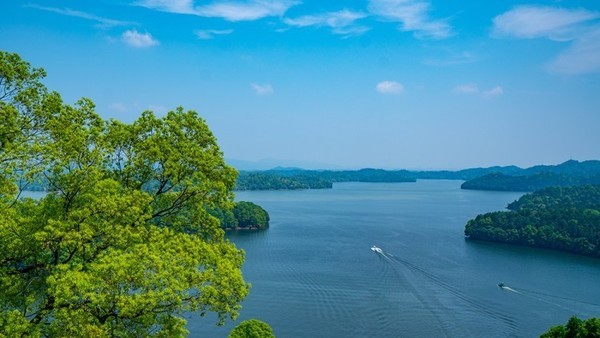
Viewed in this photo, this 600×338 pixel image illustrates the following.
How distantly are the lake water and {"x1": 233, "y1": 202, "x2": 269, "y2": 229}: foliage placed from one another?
3.29 metres

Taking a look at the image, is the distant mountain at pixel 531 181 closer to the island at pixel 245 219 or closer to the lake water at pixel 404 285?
the lake water at pixel 404 285

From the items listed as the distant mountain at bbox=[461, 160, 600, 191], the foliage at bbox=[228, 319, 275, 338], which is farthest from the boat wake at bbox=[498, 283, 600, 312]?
the distant mountain at bbox=[461, 160, 600, 191]

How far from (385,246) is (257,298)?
2044 cm

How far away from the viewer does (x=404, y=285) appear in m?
32.9

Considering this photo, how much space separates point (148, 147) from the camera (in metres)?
7.13

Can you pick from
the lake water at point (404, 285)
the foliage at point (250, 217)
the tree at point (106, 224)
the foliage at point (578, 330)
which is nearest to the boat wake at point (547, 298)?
the lake water at point (404, 285)

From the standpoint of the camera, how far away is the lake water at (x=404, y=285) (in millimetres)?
25094

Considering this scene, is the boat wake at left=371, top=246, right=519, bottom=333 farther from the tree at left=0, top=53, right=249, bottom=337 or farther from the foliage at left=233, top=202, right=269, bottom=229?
the tree at left=0, top=53, right=249, bottom=337

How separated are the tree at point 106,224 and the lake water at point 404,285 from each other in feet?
57.9

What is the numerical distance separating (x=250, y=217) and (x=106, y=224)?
2141 inches

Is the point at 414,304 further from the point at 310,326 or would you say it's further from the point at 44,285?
the point at 44,285

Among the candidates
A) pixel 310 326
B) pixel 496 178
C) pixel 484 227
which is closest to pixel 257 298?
pixel 310 326

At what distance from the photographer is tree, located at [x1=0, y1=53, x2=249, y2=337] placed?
5789 mm

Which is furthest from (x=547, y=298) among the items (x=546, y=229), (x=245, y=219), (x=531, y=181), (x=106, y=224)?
(x=531, y=181)
